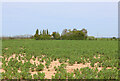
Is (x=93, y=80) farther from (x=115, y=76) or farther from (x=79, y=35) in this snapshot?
(x=79, y=35)

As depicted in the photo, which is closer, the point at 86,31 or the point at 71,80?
the point at 71,80

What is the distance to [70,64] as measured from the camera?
307 inches

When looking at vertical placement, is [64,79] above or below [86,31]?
below

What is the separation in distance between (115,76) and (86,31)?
61476 mm

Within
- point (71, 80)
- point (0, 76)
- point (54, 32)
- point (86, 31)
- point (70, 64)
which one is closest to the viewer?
point (71, 80)

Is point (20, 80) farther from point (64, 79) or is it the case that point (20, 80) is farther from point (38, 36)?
point (38, 36)

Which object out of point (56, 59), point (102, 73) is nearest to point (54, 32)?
point (56, 59)

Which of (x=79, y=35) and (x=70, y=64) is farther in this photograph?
(x=79, y=35)

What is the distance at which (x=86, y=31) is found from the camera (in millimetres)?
66250

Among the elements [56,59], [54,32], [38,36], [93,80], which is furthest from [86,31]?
[93,80]

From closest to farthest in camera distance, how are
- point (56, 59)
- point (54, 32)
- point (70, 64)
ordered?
point (70, 64) < point (56, 59) < point (54, 32)

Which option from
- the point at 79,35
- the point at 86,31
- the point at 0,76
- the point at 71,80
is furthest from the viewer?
the point at 86,31

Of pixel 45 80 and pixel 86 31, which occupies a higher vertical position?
pixel 86 31

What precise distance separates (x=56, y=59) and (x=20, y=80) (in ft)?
14.4
